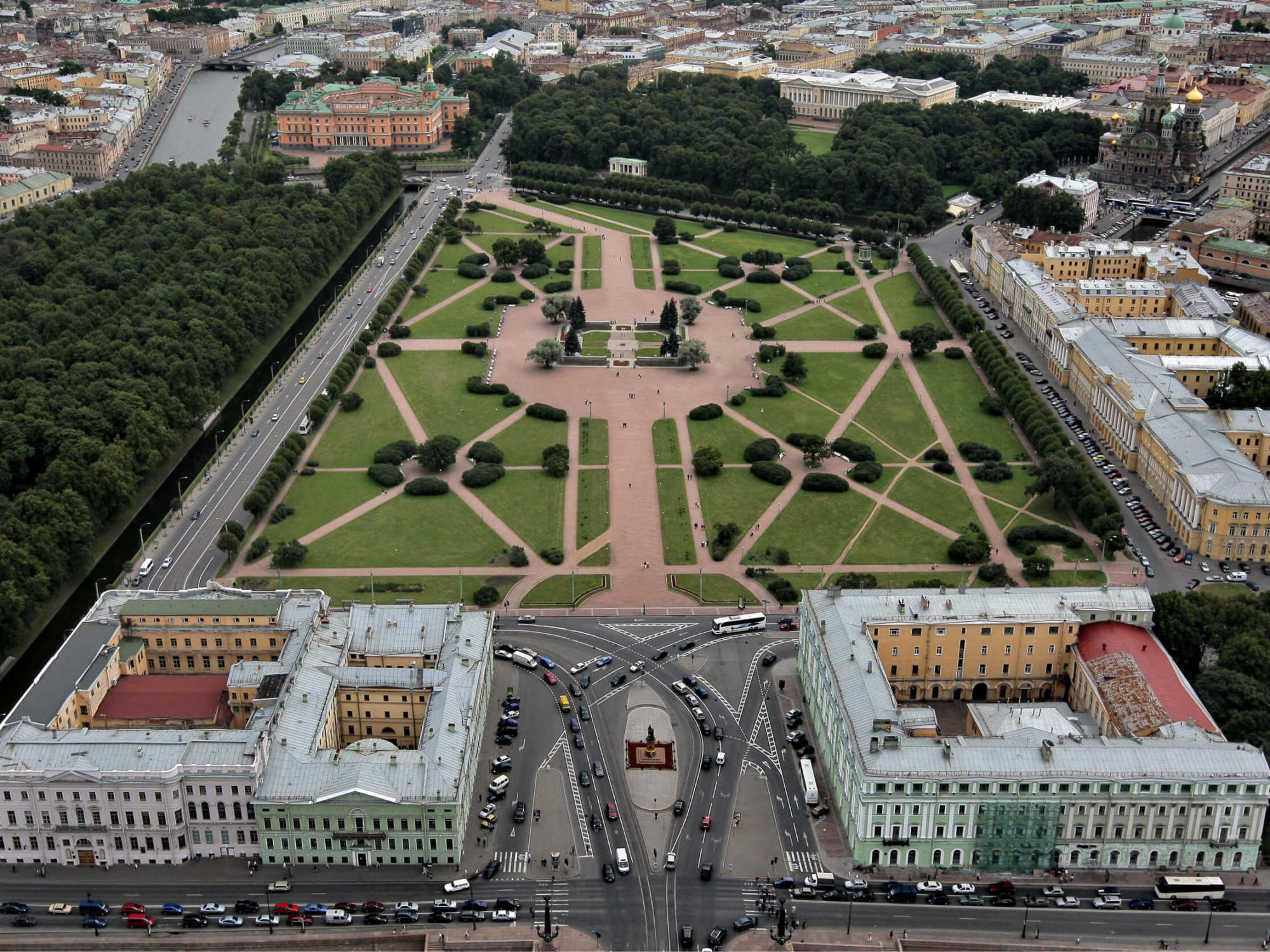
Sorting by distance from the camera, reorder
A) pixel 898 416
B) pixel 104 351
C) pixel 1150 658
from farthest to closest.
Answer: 1. pixel 898 416
2. pixel 104 351
3. pixel 1150 658

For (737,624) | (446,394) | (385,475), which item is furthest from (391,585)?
(446,394)

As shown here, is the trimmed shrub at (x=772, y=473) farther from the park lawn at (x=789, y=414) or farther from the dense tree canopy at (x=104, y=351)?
the dense tree canopy at (x=104, y=351)

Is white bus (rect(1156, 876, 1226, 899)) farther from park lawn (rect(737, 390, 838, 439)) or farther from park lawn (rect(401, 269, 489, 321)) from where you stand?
park lawn (rect(401, 269, 489, 321))

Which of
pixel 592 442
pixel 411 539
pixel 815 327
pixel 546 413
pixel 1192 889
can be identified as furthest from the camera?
pixel 815 327

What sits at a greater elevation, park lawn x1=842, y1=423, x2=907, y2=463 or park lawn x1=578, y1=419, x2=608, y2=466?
park lawn x1=842, y1=423, x2=907, y2=463

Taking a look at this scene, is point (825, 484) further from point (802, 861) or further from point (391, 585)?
point (802, 861)

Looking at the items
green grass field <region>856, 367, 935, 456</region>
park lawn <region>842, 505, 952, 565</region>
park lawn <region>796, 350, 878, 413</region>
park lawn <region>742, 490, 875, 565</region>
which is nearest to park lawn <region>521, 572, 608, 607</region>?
park lawn <region>742, 490, 875, 565</region>
